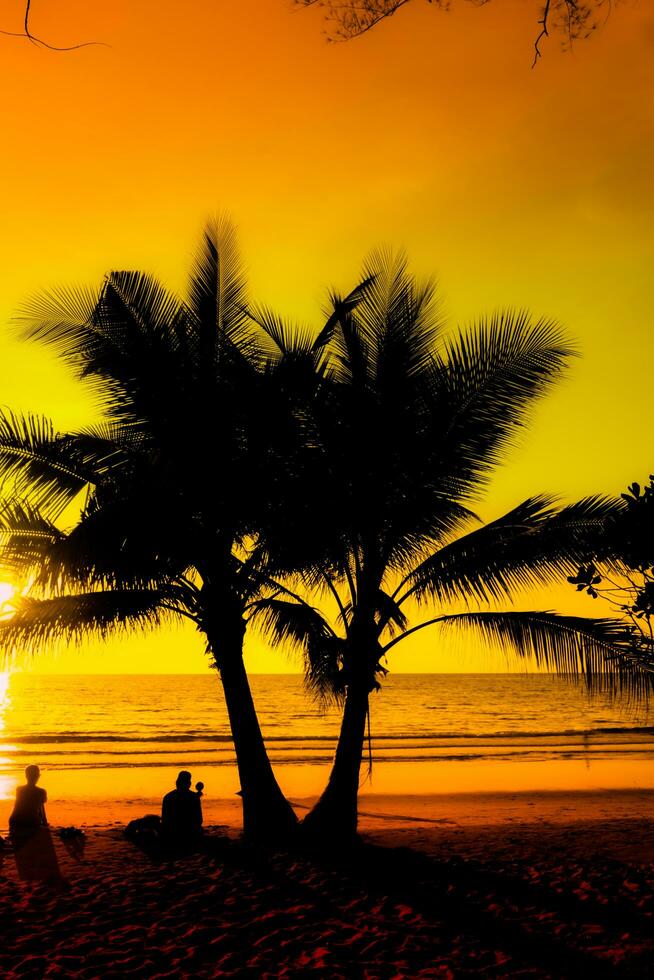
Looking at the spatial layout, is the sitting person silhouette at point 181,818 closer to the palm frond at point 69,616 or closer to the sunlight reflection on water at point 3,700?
the palm frond at point 69,616

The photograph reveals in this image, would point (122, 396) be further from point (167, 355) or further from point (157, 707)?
point (157, 707)

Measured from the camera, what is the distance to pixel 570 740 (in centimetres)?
3425

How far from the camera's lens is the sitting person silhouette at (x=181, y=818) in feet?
31.8

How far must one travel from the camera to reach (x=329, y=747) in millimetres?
30781

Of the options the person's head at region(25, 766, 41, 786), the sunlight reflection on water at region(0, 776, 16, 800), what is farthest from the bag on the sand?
the sunlight reflection on water at region(0, 776, 16, 800)

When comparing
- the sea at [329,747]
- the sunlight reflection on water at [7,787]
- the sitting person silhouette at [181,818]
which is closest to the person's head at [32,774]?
the sitting person silhouette at [181,818]

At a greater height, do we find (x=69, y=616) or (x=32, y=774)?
(x=69, y=616)

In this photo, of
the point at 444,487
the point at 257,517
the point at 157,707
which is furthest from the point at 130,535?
the point at 157,707

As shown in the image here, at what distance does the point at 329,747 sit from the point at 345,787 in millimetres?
21519

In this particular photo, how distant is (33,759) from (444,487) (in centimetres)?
2310

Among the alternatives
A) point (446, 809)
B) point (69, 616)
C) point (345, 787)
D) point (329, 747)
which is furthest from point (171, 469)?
point (329, 747)

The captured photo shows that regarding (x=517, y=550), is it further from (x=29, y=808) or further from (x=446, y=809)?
(x=446, y=809)

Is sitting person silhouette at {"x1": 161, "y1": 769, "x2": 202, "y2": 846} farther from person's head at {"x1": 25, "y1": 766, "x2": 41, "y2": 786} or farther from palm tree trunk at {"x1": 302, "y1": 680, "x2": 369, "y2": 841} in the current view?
person's head at {"x1": 25, "y1": 766, "x2": 41, "y2": 786}

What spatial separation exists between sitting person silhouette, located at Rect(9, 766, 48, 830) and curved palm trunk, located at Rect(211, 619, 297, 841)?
2443mm
